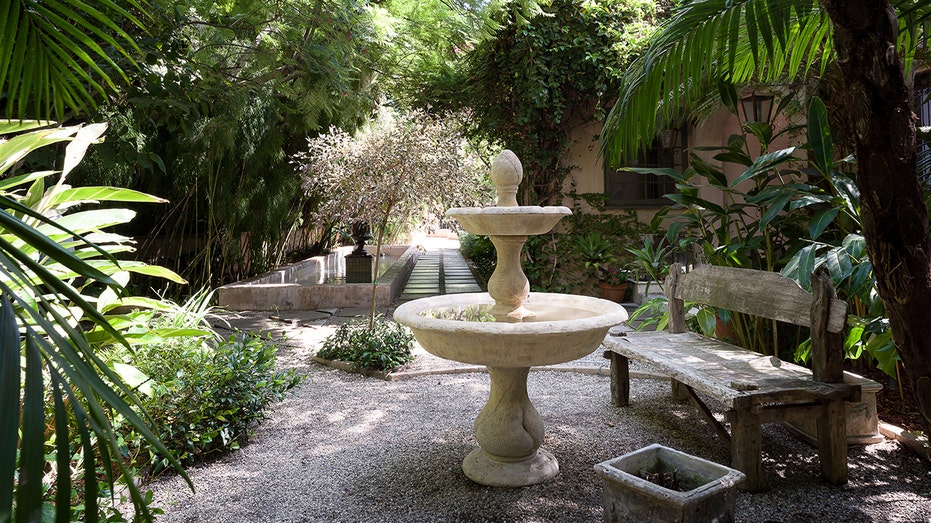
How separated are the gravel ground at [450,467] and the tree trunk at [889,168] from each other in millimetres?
1448

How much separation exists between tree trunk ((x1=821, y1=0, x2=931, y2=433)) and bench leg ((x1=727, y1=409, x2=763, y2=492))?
132cm

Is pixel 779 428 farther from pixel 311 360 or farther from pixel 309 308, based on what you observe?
pixel 309 308

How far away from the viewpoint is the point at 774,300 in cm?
328

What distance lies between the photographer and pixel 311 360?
18.3 ft

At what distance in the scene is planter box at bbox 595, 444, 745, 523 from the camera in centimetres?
220

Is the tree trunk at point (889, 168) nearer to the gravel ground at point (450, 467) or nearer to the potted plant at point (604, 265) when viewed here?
the gravel ground at point (450, 467)

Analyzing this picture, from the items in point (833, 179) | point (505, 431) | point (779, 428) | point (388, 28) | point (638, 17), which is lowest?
point (779, 428)

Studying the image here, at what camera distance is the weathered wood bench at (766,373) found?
282 centimetres

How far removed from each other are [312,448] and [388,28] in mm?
4331

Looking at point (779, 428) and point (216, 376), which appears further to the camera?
point (779, 428)

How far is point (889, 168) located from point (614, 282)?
7.01 metres

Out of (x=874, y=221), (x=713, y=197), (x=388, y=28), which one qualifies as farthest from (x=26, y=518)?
(x=713, y=197)

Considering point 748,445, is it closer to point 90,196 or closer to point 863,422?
point 863,422

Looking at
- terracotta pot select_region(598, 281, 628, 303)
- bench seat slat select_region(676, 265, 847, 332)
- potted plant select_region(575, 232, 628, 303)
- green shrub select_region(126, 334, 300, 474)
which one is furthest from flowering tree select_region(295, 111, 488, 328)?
terracotta pot select_region(598, 281, 628, 303)
